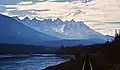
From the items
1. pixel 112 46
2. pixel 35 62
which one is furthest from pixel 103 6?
pixel 35 62

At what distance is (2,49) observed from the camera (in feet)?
74.4

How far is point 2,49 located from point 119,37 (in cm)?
804

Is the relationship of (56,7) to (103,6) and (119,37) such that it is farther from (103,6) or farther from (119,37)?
(119,37)

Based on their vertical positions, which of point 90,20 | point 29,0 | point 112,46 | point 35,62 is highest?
point 29,0

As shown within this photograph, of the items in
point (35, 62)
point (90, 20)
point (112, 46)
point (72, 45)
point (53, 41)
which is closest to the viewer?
point (72, 45)

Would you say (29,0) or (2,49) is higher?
(29,0)

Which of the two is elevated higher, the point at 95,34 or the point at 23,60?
the point at 95,34

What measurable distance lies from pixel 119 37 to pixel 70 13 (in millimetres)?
7134

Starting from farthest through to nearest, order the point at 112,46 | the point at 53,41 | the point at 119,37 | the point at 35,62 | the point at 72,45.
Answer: the point at 35,62 < the point at 119,37 < the point at 112,46 < the point at 53,41 < the point at 72,45

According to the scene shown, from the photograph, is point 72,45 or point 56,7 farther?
point 56,7

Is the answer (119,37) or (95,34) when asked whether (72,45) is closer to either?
(95,34)

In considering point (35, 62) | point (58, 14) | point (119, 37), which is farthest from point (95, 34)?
point (35, 62)

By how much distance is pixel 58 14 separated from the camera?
55.4 ft

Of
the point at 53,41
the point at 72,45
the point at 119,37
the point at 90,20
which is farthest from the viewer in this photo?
the point at 119,37
